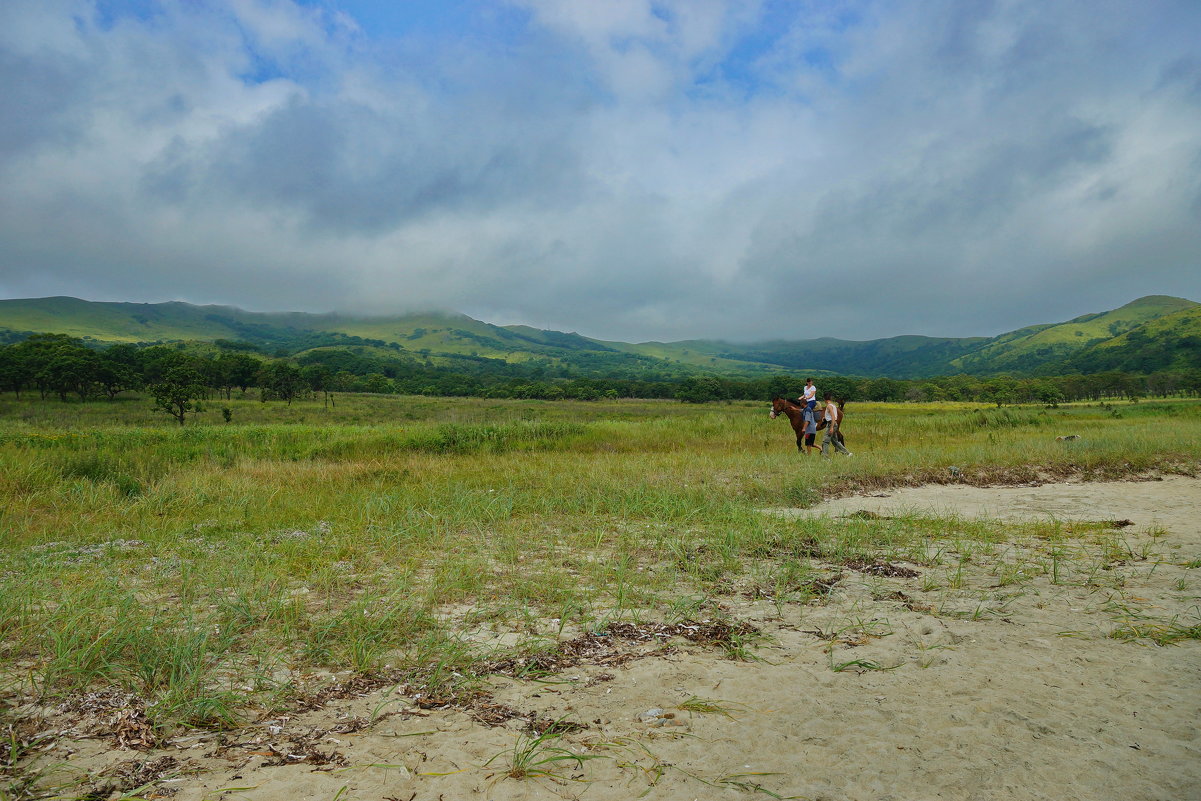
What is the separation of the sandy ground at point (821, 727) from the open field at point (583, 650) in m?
0.02

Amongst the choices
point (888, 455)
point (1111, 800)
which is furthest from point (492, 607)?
point (888, 455)

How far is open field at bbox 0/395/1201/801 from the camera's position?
310 centimetres

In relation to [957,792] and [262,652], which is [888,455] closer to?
[957,792]

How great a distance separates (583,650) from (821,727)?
1.93 m

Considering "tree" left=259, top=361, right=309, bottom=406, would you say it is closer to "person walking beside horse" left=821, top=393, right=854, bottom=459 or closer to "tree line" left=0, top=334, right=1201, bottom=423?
"tree line" left=0, top=334, right=1201, bottom=423

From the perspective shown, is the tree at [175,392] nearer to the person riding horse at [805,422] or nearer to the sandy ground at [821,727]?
the person riding horse at [805,422]

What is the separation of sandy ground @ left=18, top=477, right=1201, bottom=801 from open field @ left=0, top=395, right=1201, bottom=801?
0.02 metres

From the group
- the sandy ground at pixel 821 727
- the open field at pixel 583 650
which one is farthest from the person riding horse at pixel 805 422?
the sandy ground at pixel 821 727

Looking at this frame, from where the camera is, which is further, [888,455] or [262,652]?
[888,455]

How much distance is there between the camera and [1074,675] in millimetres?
4113

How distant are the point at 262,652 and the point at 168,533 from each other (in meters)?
5.20

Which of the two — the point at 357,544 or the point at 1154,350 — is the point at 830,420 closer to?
the point at 357,544

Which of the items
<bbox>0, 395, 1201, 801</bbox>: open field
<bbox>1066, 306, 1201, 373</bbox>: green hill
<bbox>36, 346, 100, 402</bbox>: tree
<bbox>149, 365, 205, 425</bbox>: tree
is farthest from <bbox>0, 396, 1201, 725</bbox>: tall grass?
<bbox>1066, 306, 1201, 373</bbox>: green hill

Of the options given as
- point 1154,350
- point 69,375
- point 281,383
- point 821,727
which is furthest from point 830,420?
point 1154,350
